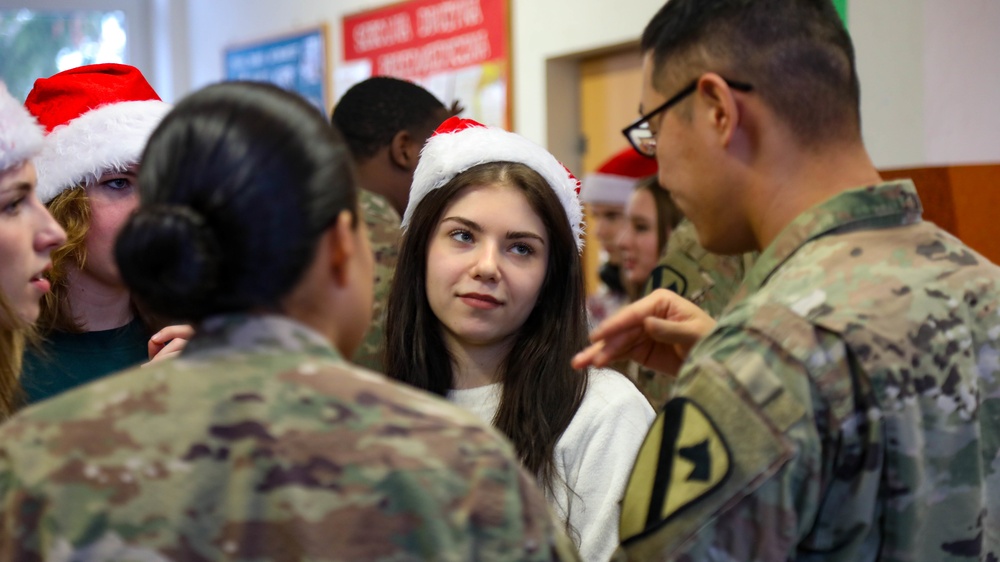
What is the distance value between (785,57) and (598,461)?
84 cm

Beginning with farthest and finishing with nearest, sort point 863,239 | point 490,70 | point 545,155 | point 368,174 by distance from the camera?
point 490,70 < point 368,174 < point 545,155 < point 863,239

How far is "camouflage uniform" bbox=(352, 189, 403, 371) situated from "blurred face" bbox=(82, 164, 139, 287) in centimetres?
77

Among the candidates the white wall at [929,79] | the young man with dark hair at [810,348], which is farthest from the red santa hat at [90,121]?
the white wall at [929,79]

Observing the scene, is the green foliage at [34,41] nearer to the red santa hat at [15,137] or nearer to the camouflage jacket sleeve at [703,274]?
the camouflage jacket sleeve at [703,274]

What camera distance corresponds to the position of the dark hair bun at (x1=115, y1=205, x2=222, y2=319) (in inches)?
38.2

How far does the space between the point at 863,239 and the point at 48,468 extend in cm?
97

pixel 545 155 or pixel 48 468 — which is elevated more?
pixel 545 155

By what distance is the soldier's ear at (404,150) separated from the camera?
3.35m

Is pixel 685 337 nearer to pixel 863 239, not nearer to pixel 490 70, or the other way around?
pixel 863 239

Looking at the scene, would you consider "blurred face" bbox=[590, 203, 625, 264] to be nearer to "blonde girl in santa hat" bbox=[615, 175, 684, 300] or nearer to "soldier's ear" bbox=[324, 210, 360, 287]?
"blonde girl in santa hat" bbox=[615, 175, 684, 300]

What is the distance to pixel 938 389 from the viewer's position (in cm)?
123

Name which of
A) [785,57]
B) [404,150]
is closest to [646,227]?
[404,150]

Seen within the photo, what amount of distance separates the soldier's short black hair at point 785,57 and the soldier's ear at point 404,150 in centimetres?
202

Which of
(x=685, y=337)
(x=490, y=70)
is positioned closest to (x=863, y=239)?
(x=685, y=337)
